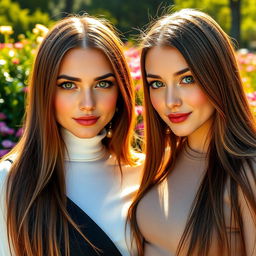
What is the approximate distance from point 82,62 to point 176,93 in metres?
0.51

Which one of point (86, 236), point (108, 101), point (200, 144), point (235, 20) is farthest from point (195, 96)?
point (235, 20)

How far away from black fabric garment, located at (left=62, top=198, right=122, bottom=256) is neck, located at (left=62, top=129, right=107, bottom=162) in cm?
31

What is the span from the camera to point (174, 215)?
9.36ft

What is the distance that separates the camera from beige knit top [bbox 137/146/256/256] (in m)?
2.82

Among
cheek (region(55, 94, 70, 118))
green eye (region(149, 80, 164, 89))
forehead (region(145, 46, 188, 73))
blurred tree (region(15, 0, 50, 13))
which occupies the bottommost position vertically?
cheek (region(55, 94, 70, 118))

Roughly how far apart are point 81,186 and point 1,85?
1729 mm

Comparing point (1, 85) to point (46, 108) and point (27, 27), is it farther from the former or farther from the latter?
point (27, 27)

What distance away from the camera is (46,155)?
10.00 ft

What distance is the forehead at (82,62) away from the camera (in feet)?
9.80

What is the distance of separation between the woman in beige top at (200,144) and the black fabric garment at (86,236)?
0.53ft

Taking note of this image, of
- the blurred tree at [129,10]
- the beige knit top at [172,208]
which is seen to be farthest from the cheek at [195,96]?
the blurred tree at [129,10]

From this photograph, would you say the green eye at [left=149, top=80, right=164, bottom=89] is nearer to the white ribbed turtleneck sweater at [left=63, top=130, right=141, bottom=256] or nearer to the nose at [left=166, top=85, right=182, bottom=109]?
the nose at [left=166, top=85, right=182, bottom=109]

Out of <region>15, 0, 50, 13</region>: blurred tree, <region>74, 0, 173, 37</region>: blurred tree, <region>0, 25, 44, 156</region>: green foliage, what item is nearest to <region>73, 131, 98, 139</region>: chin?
<region>0, 25, 44, 156</region>: green foliage

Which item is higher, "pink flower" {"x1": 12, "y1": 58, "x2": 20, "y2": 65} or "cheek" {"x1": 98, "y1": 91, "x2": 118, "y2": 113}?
"pink flower" {"x1": 12, "y1": 58, "x2": 20, "y2": 65}
